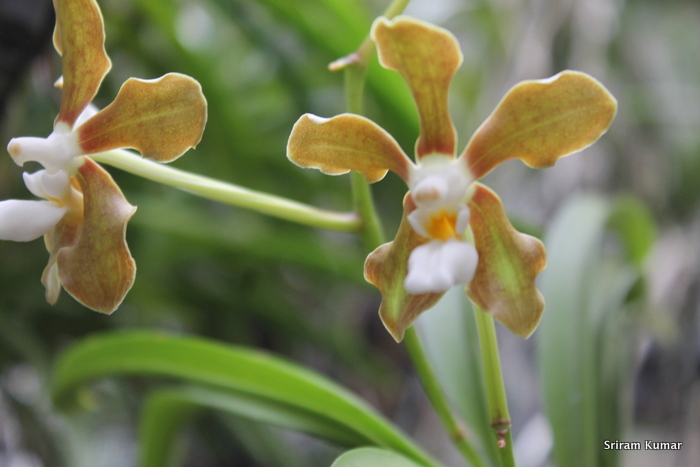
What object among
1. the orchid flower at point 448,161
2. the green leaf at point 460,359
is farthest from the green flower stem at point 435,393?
the orchid flower at point 448,161

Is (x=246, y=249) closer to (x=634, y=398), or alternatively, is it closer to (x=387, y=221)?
(x=387, y=221)

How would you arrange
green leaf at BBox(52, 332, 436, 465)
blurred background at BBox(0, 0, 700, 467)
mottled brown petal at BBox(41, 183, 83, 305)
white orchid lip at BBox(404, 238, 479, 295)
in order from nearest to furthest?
1. white orchid lip at BBox(404, 238, 479, 295)
2. mottled brown petal at BBox(41, 183, 83, 305)
3. green leaf at BBox(52, 332, 436, 465)
4. blurred background at BBox(0, 0, 700, 467)

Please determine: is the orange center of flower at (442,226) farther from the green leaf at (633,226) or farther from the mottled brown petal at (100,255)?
the green leaf at (633,226)

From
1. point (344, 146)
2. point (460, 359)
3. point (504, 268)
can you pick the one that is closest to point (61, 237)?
point (344, 146)

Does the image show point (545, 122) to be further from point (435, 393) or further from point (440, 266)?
point (435, 393)

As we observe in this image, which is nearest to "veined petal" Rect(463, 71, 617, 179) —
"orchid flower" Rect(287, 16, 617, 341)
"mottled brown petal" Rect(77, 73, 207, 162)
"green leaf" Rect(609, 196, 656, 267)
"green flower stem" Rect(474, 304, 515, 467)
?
"orchid flower" Rect(287, 16, 617, 341)

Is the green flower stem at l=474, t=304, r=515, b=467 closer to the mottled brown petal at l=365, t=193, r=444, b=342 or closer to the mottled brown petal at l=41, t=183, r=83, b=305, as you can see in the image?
the mottled brown petal at l=365, t=193, r=444, b=342
